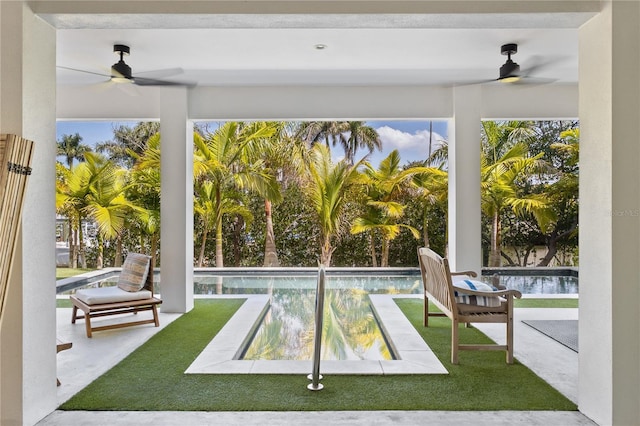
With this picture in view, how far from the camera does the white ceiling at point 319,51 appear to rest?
4.34m

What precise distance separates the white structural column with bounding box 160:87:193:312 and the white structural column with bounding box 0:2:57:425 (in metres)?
2.97

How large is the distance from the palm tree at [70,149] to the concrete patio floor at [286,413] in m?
9.25

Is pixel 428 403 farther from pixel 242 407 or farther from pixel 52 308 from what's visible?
pixel 52 308

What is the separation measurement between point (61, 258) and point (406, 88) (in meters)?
10.1

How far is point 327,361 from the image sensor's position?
4.05 meters

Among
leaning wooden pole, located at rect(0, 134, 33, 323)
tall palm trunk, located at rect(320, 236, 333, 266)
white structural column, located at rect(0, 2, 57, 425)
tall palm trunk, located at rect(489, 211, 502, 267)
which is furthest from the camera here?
tall palm trunk, located at rect(489, 211, 502, 267)

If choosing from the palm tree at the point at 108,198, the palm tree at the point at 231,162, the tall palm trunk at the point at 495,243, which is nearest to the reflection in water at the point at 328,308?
the tall palm trunk at the point at 495,243

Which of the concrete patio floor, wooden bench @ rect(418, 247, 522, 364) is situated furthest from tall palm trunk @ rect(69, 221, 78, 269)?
wooden bench @ rect(418, 247, 522, 364)

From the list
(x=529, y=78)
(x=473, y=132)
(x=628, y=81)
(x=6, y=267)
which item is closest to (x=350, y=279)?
(x=473, y=132)

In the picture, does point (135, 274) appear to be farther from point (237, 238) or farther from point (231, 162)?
point (237, 238)

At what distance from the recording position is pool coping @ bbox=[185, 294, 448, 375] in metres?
3.81

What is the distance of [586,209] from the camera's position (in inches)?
121

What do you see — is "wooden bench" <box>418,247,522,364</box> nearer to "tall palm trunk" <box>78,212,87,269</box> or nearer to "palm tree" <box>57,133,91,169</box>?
"tall palm trunk" <box>78,212,87,269</box>

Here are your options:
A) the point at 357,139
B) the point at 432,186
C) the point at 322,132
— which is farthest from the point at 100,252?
the point at 432,186
